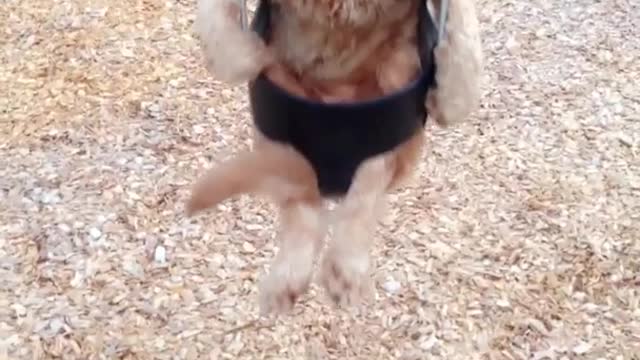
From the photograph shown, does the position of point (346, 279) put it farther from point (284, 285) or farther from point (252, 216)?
point (252, 216)

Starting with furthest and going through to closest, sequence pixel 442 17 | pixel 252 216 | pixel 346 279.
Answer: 1. pixel 252 216
2. pixel 346 279
3. pixel 442 17

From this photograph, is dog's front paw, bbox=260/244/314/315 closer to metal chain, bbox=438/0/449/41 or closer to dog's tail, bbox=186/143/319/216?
dog's tail, bbox=186/143/319/216

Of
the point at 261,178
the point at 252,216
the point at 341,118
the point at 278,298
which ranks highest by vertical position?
the point at 341,118

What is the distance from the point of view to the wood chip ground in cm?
247

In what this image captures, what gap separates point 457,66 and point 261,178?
30cm

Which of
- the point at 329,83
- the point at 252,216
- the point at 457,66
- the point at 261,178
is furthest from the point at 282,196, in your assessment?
the point at 252,216

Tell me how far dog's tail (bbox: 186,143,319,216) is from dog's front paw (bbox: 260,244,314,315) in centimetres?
8

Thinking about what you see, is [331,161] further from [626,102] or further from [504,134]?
[626,102]

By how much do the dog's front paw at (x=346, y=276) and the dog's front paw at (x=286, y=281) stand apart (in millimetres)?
29

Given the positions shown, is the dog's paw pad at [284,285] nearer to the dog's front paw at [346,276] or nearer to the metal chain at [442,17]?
the dog's front paw at [346,276]

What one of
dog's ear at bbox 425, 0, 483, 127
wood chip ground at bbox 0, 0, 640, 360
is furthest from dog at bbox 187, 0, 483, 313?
wood chip ground at bbox 0, 0, 640, 360

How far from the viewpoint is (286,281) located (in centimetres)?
152

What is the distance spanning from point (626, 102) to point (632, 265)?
552 millimetres

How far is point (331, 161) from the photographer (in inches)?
57.2
